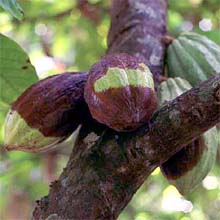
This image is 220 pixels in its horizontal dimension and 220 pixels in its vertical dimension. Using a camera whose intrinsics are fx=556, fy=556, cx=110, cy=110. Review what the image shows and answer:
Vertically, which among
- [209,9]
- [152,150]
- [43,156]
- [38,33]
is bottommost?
[43,156]

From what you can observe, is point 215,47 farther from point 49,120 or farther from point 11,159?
point 11,159

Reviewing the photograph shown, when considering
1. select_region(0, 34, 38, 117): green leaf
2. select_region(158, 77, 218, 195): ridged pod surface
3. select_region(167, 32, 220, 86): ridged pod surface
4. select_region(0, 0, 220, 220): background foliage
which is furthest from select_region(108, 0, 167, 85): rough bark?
select_region(0, 0, 220, 220): background foliage

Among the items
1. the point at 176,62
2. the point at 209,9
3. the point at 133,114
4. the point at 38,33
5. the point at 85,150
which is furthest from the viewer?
the point at 38,33

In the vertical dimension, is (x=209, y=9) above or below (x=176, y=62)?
below

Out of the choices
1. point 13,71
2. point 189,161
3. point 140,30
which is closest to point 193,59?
point 140,30

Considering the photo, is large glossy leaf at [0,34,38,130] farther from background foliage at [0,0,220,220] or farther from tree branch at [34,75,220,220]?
background foliage at [0,0,220,220]

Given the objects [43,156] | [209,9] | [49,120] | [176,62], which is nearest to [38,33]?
[43,156]

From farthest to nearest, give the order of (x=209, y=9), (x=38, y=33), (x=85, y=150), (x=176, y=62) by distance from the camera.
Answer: (x=38, y=33), (x=209, y=9), (x=176, y=62), (x=85, y=150)
